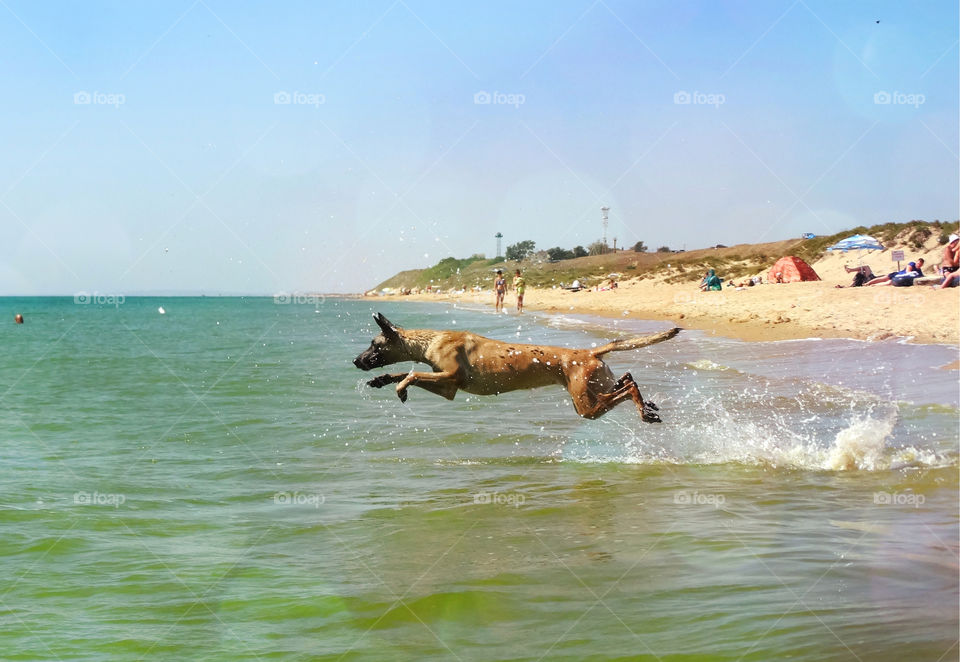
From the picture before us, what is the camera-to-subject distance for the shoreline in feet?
66.1

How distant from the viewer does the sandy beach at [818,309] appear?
20.4m

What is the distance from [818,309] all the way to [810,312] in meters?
0.37

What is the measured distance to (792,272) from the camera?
38.2m

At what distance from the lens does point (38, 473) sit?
37.1ft

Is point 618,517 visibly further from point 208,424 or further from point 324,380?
point 324,380

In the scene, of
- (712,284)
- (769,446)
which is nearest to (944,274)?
(712,284)

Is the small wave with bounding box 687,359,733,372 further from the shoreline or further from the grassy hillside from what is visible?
the grassy hillside

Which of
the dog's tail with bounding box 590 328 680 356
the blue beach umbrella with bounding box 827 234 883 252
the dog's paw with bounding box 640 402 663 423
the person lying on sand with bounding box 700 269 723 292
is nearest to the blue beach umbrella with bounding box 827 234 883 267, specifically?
the blue beach umbrella with bounding box 827 234 883 252

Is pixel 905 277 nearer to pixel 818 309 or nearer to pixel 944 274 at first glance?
pixel 944 274

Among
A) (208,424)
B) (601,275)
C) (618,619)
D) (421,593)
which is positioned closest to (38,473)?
(208,424)

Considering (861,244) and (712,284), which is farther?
(712,284)

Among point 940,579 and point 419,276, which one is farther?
point 419,276

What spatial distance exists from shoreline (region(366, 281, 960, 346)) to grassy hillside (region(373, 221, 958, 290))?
29.0 feet

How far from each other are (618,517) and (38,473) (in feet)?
25.3
